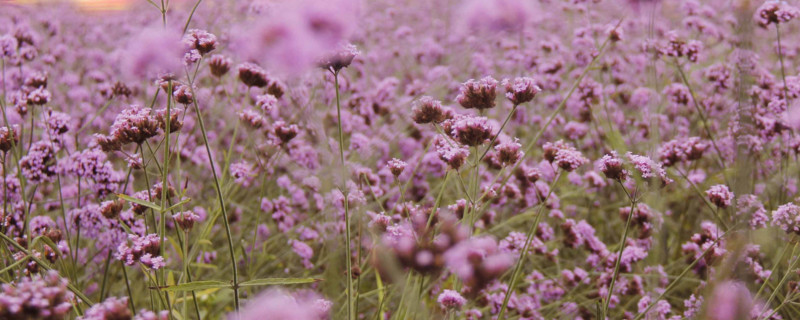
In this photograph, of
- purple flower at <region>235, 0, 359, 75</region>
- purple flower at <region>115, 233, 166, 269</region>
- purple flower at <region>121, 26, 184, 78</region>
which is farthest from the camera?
purple flower at <region>115, 233, 166, 269</region>

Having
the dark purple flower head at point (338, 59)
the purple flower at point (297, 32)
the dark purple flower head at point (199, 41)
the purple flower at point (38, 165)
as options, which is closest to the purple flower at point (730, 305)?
the purple flower at point (297, 32)

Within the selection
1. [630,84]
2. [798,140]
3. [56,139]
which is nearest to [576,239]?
[798,140]

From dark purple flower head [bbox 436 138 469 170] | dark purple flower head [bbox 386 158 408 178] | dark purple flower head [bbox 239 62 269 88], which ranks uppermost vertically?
dark purple flower head [bbox 239 62 269 88]

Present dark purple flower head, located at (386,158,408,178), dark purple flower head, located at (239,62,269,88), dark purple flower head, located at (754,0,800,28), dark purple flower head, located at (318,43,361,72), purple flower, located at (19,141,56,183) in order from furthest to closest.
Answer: dark purple flower head, located at (754,0,800,28) → dark purple flower head, located at (239,62,269,88) → purple flower, located at (19,141,56,183) → dark purple flower head, located at (386,158,408,178) → dark purple flower head, located at (318,43,361,72)

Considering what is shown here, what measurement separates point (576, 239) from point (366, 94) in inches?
59.5

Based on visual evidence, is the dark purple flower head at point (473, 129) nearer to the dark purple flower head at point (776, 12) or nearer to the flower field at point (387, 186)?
the flower field at point (387, 186)

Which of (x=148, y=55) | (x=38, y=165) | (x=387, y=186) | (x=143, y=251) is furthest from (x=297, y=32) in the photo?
(x=387, y=186)

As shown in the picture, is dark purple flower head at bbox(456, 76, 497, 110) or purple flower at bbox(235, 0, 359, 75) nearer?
purple flower at bbox(235, 0, 359, 75)

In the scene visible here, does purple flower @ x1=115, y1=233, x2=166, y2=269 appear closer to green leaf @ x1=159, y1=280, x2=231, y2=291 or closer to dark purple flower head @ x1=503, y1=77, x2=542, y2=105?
green leaf @ x1=159, y1=280, x2=231, y2=291

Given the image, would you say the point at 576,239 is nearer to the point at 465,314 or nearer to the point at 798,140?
the point at 465,314

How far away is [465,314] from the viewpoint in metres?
1.49

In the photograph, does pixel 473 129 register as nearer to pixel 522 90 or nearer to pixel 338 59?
pixel 522 90

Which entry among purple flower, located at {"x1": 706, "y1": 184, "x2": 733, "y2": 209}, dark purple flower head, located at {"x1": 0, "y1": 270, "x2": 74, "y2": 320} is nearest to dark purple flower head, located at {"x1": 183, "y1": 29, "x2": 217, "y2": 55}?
dark purple flower head, located at {"x1": 0, "y1": 270, "x2": 74, "y2": 320}

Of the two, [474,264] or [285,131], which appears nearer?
[474,264]
